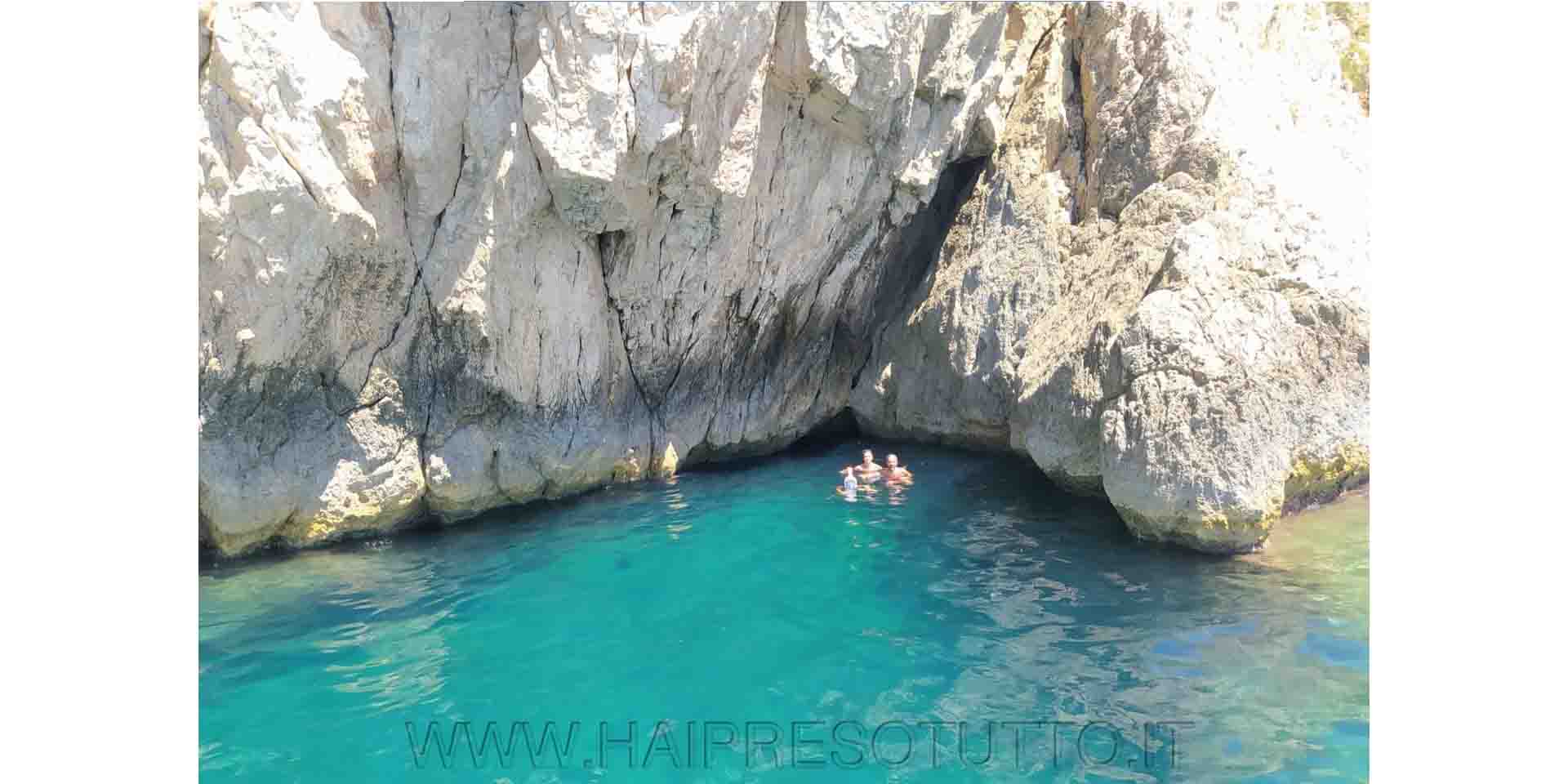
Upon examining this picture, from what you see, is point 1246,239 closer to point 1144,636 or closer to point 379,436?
point 1144,636

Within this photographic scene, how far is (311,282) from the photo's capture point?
34.6 feet

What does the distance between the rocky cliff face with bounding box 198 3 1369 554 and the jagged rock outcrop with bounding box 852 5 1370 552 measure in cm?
5

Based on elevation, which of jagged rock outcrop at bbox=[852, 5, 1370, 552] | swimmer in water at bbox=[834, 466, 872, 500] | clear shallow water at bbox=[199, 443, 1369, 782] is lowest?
clear shallow water at bbox=[199, 443, 1369, 782]

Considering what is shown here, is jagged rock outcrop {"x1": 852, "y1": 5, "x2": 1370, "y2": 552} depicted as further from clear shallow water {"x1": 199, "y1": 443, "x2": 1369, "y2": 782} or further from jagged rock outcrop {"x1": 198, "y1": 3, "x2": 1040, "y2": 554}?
jagged rock outcrop {"x1": 198, "y1": 3, "x2": 1040, "y2": 554}

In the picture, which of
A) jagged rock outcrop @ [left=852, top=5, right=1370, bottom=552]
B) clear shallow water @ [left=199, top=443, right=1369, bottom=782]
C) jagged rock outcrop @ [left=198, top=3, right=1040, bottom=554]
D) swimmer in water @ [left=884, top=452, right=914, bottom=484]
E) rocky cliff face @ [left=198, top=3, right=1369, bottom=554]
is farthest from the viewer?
swimmer in water @ [left=884, top=452, right=914, bottom=484]

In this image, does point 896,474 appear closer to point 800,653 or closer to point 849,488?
point 849,488

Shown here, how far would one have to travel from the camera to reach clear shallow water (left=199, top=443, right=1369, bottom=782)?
705 centimetres

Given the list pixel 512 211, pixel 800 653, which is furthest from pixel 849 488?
pixel 512 211

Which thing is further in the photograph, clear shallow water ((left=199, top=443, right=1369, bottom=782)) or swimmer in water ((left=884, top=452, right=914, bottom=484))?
swimmer in water ((left=884, top=452, right=914, bottom=484))

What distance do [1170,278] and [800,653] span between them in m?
6.63

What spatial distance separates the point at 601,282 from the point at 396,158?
3.28 metres

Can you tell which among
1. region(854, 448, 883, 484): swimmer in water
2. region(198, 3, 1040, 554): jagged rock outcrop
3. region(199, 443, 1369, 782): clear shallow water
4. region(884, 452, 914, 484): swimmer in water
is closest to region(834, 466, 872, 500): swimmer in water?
region(854, 448, 883, 484): swimmer in water

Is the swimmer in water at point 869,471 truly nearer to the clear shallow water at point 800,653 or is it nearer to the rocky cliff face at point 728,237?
the clear shallow water at point 800,653

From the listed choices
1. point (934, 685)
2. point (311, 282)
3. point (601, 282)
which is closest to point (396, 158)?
point (311, 282)
